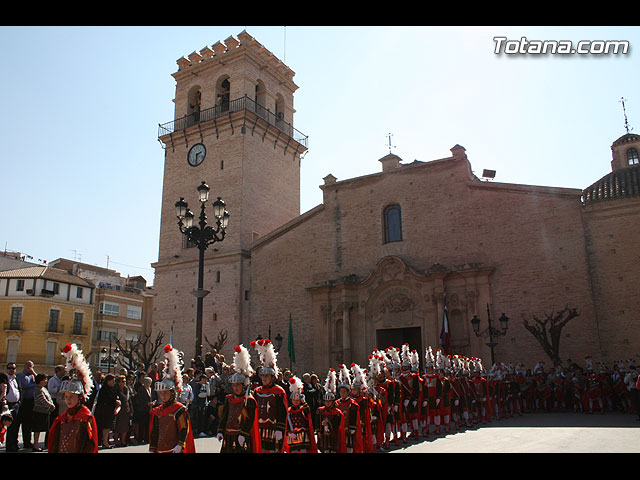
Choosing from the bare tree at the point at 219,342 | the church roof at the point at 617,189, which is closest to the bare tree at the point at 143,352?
the bare tree at the point at 219,342

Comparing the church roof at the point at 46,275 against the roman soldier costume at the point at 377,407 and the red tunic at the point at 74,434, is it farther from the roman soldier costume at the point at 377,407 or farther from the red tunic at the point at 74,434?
the red tunic at the point at 74,434

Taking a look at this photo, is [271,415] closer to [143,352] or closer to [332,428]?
[332,428]

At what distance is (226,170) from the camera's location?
3123 cm

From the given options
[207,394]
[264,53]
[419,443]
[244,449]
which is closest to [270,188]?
[264,53]

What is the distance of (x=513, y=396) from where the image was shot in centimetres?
1895

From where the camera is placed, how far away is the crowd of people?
753cm

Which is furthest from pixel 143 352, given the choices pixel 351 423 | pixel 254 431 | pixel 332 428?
pixel 254 431

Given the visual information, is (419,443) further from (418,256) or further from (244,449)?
(418,256)

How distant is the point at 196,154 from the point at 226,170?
2947mm

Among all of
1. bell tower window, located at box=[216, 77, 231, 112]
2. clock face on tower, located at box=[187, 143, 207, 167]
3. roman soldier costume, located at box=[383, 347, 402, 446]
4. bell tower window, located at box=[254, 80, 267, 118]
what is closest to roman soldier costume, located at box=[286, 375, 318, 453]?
roman soldier costume, located at box=[383, 347, 402, 446]

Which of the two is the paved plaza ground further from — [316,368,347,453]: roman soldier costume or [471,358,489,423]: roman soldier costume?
[316,368,347,453]: roman soldier costume

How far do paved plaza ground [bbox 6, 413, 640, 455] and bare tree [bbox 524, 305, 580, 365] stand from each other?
438 centimetres

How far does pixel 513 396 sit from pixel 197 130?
22950mm

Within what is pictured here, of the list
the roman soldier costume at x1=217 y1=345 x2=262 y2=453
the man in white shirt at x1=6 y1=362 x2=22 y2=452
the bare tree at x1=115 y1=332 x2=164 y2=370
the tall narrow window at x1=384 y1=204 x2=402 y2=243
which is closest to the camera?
the roman soldier costume at x1=217 y1=345 x2=262 y2=453
